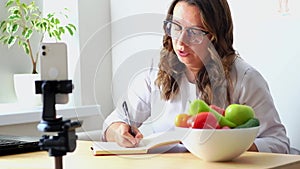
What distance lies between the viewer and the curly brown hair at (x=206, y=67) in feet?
6.35

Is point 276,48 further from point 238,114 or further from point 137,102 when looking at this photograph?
point 238,114

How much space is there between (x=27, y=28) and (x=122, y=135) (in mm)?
1723

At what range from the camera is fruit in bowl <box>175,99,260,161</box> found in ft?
4.61

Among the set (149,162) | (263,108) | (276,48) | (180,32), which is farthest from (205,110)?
(276,48)

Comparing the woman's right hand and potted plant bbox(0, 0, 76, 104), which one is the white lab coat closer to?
the woman's right hand

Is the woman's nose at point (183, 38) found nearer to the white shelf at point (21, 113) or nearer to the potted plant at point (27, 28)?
the white shelf at point (21, 113)

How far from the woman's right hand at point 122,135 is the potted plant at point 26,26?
5.02 ft

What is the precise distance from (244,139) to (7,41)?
2.12 m

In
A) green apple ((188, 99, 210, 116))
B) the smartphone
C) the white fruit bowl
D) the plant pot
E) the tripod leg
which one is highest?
the smartphone

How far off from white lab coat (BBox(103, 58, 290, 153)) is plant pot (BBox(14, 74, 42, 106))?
1172 millimetres

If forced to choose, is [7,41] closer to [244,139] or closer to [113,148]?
[113,148]

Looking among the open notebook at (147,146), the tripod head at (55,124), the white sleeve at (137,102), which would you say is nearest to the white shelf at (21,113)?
the white sleeve at (137,102)

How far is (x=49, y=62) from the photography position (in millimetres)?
1021

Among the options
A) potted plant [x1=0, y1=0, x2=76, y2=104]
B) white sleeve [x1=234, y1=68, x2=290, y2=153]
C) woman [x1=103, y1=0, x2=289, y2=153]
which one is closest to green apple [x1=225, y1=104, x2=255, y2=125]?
woman [x1=103, y1=0, x2=289, y2=153]
